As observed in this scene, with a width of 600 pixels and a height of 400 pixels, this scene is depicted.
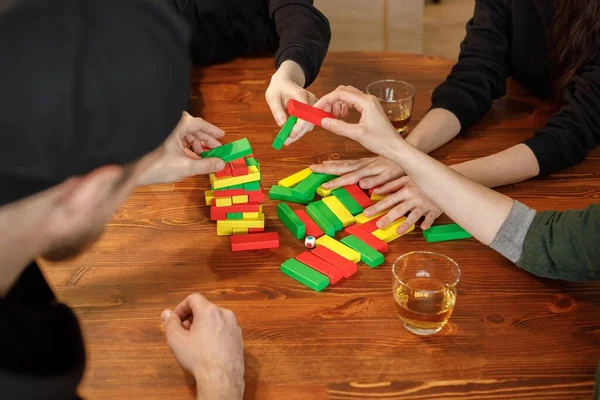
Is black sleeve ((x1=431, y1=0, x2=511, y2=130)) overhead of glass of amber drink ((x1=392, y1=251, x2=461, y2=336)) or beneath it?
overhead

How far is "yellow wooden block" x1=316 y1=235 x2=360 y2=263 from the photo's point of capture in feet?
4.83

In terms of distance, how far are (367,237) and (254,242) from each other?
0.82ft

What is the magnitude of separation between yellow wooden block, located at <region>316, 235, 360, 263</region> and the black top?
0.73 m

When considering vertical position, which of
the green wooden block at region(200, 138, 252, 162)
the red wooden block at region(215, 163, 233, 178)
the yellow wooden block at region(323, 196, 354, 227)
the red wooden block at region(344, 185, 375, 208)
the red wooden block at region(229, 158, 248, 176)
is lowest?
the red wooden block at region(344, 185, 375, 208)

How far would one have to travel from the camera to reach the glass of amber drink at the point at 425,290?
1.28 metres

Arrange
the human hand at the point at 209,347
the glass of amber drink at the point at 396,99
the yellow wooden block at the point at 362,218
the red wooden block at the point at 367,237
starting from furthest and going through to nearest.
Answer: the glass of amber drink at the point at 396,99
the yellow wooden block at the point at 362,218
the red wooden block at the point at 367,237
the human hand at the point at 209,347

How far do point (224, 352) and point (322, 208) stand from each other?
517mm

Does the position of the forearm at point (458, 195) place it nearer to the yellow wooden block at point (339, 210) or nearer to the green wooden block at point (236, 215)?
the yellow wooden block at point (339, 210)

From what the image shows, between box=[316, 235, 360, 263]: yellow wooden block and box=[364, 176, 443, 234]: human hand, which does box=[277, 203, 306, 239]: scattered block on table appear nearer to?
box=[316, 235, 360, 263]: yellow wooden block

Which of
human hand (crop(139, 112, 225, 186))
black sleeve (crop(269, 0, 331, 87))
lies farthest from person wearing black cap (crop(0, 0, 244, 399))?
black sleeve (crop(269, 0, 331, 87))

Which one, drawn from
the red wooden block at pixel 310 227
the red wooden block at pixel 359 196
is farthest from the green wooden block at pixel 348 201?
the red wooden block at pixel 310 227

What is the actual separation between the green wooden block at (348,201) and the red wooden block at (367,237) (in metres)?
Result: 0.06

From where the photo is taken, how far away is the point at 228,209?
5.14 feet

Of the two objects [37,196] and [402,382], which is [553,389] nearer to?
[402,382]
